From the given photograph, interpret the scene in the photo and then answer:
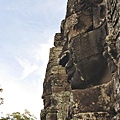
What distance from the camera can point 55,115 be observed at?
21.9m

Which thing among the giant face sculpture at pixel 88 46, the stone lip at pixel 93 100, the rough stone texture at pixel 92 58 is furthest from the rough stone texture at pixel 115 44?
the giant face sculpture at pixel 88 46

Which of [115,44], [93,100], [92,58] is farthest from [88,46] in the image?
[115,44]

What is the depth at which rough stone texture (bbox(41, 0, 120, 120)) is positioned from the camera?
40.3 feet

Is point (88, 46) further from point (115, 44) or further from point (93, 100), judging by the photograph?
point (115, 44)

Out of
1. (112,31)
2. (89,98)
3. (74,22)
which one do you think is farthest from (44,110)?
(112,31)

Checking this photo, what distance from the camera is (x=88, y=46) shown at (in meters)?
15.5

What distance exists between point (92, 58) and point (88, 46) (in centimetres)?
59

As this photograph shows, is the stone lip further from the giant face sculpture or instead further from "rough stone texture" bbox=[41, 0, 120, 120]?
the giant face sculpture

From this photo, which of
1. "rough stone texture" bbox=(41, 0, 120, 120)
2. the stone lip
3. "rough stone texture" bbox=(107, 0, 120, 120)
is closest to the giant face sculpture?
"rough stone texture" bbox=(41, 0, 120, 120)

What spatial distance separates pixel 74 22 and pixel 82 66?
2830mm

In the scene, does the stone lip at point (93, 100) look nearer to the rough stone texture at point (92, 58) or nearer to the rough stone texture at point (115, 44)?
the rough stone texture at point (92, 58)

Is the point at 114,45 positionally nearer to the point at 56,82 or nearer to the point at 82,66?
the point at 82,66

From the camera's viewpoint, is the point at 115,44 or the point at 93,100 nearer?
the point at 115,44

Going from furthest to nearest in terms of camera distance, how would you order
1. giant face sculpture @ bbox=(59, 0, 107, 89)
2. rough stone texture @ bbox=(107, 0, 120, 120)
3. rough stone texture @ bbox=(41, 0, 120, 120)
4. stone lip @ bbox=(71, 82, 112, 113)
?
giant face sculpture @ bbox=(59, 0, 107, 89)
stone lip @ bbox=(71, 82, 112, 113)
rough stone texture @ bbox=(41, 0, 120, 120)
rough stone texture @ bbox=(107, 0, 120, 120)
